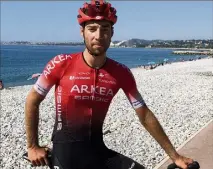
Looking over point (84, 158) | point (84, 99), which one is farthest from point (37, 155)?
point (84, 99)

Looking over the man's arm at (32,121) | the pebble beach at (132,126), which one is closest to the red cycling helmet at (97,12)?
the man's arm at (32,121)

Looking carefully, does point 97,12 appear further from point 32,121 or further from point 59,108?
point 32,121

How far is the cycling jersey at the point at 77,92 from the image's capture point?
276 cm

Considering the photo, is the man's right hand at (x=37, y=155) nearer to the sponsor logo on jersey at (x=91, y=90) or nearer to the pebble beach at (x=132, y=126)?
the sponsor logo on jersey at (x=91, y=90)

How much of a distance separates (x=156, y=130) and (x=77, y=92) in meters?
0.67

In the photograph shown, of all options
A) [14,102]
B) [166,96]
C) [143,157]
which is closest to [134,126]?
[143,157]

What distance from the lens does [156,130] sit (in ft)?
9.61

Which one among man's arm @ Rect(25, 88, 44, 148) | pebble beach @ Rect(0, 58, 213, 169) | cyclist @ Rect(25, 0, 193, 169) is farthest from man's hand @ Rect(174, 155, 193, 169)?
pebble beach @ Rect(0, 58, 213, 169)

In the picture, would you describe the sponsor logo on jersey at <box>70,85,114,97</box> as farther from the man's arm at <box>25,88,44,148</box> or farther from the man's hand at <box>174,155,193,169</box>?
the man's hand at <box>174,155,193,169</box>

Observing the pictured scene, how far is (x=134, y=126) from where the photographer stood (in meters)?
11.8

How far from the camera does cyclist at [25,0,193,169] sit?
2.71m

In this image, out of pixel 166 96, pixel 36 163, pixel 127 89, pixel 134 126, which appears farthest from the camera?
pixel 166 96

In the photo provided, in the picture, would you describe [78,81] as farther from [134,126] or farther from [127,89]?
[134,126]

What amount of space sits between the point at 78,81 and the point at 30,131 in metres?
0.48
